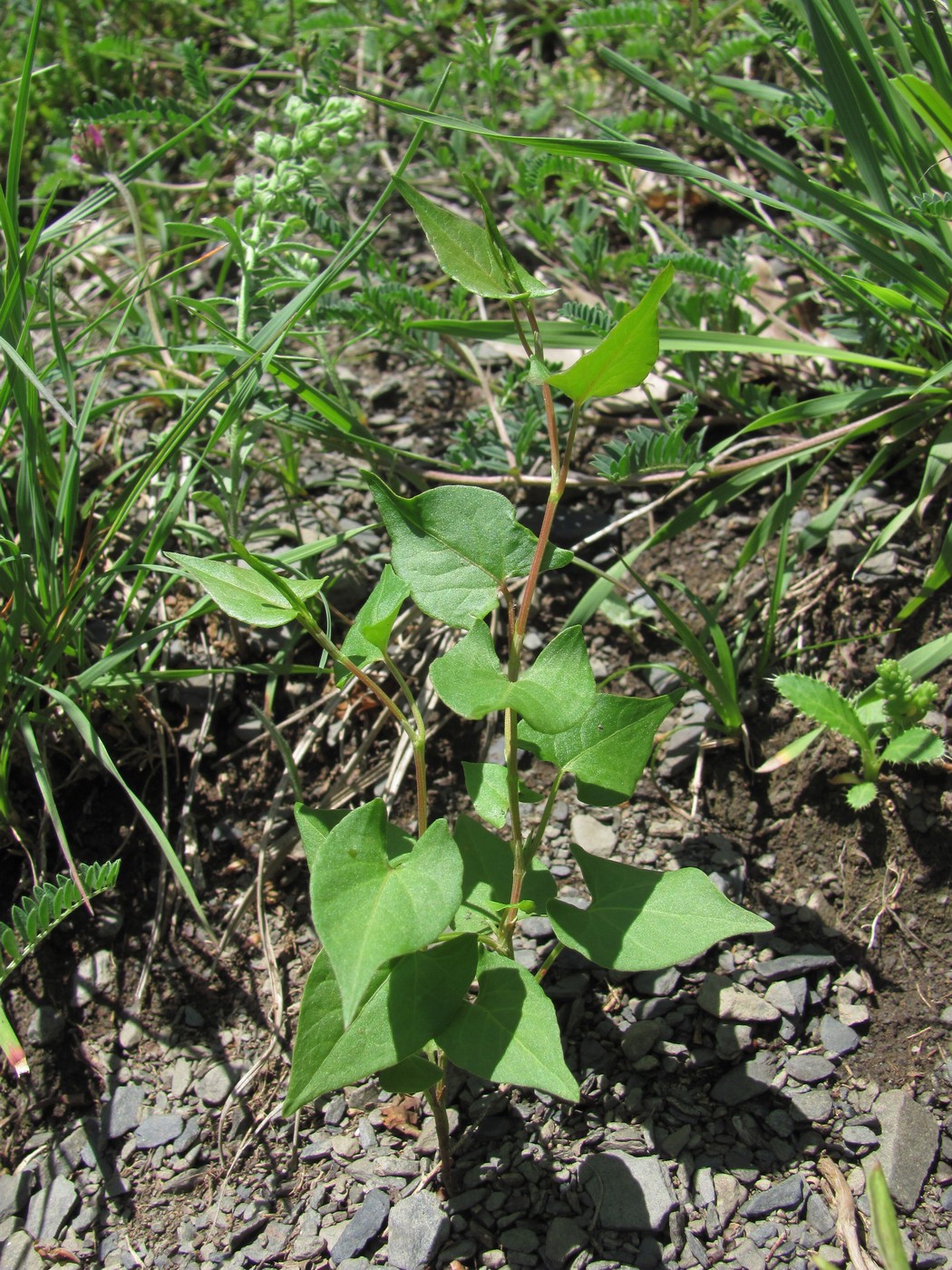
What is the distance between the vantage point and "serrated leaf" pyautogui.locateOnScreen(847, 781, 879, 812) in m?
1.48

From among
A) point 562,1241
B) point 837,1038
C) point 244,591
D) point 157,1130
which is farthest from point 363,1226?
point 244,591

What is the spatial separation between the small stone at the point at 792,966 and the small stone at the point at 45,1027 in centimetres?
110

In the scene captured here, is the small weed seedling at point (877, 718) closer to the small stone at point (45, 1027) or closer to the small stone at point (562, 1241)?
the small stone at point (562, 1241)

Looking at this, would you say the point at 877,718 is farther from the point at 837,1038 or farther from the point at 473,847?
the point at 473,847

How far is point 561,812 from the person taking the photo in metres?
1.68

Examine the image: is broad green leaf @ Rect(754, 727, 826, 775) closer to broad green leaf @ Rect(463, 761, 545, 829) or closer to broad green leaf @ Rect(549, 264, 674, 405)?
broad green leaf @ Rect(463, 761, 545, 829)

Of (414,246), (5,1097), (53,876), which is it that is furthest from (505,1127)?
(414,246)

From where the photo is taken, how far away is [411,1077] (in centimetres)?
112

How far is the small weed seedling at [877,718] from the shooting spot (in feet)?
4.75

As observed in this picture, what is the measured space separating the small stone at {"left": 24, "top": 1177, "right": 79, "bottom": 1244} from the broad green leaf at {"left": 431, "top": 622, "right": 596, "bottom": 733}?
3.21 feet

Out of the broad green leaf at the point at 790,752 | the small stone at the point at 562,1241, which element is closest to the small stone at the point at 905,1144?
the small stone at the point at 562,1241

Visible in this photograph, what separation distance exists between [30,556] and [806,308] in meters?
1.80

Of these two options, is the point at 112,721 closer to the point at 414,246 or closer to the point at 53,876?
the point at 53,876

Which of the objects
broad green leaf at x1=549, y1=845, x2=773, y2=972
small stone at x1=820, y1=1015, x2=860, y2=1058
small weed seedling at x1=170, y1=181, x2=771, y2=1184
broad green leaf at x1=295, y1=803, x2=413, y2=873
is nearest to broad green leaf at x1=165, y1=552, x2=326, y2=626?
small weed seedling at x1=170, y1=181, x2=771, y2=1184
